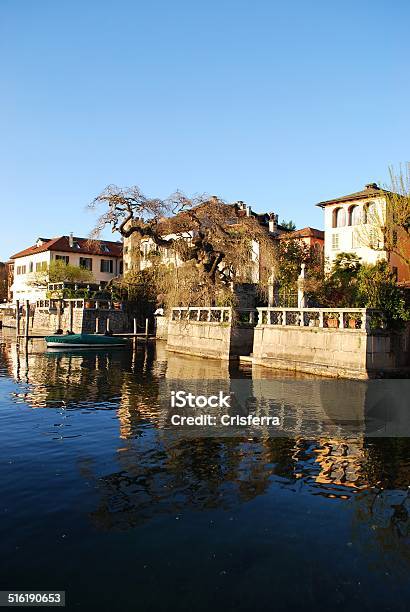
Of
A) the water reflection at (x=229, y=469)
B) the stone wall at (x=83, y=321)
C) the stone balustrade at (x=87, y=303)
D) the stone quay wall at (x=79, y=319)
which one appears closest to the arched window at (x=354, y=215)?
the water reflection at (x=229, y=469)

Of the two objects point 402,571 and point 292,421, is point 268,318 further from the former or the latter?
point 402,571

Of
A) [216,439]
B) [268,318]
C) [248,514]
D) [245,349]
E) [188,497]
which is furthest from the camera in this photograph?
[245,349]

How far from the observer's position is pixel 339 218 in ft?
149

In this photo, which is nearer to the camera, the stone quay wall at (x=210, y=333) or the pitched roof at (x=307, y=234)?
the stone quay wall at (x=210, y=333)

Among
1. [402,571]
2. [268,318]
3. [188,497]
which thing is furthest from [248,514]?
[268,318]

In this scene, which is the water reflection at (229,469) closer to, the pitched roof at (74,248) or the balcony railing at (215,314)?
the balcony railing at (215,314)

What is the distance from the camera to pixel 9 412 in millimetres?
15977

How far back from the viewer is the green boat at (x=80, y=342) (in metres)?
41.4

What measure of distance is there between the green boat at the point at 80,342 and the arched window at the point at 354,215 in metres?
23.0

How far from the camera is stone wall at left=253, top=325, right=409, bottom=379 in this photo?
81.0ft

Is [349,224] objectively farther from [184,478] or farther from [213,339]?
[184,478]

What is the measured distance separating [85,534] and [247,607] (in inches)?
112

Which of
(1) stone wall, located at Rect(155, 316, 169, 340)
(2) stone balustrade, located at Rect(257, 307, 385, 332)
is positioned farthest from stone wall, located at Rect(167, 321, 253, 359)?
(1) stone wall, located at Rect(155, 316, 169, 340)

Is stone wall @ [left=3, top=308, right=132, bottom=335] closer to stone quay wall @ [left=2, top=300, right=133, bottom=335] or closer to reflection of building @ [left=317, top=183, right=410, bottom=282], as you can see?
stone quay wall @ [left=2, top=300, right=133, bottom=335]
